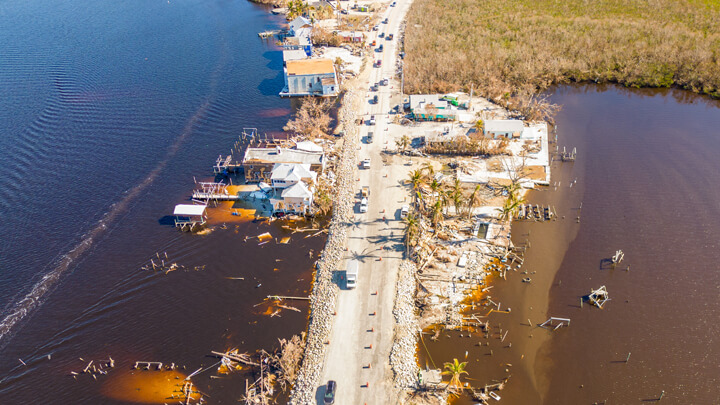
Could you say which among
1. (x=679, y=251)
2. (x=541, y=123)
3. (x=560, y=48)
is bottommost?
(x=679, y=251)

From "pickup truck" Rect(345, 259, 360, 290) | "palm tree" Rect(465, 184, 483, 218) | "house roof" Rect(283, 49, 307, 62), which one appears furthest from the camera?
"house roof" Rect(283, 49, 307, 62)

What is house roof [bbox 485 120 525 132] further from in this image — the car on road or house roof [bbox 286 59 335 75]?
house roof [bbox 286 59 335 75]

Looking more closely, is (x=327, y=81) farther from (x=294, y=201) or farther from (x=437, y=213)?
(x=437, y=213)

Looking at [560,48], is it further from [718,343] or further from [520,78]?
[718,343]

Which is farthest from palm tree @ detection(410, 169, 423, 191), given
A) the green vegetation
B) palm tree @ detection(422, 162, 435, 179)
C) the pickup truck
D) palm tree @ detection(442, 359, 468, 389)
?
the green vegetation

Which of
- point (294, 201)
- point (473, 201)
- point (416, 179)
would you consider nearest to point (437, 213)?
point (473, 201)

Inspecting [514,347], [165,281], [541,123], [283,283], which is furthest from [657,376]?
[165,281]
